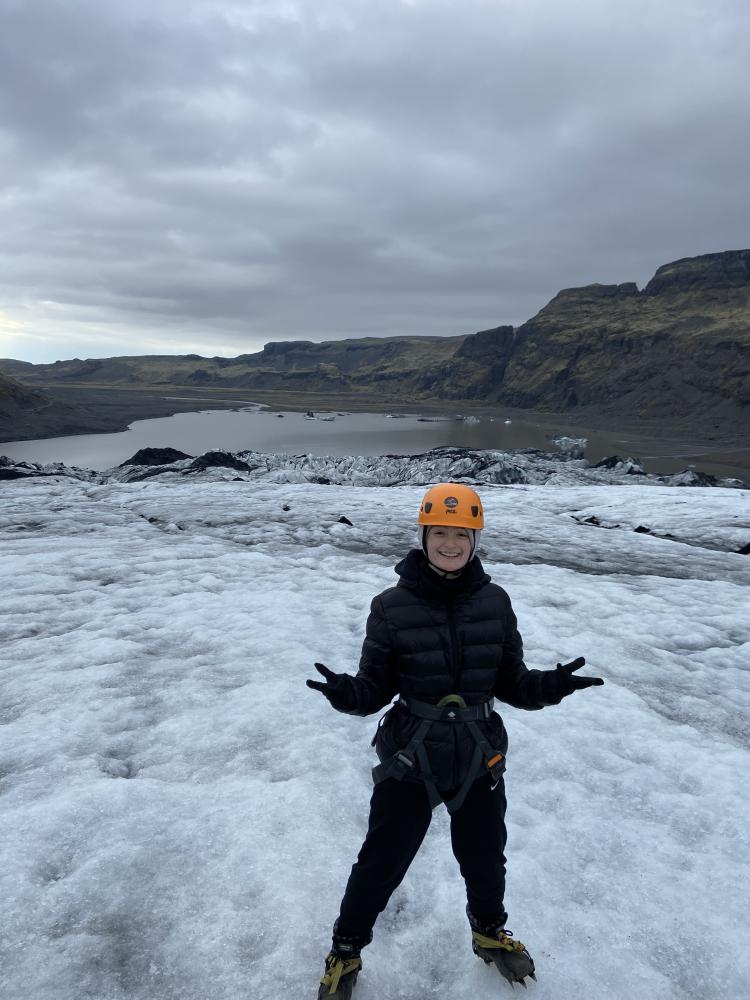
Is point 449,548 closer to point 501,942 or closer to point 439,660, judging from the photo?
point 439,660

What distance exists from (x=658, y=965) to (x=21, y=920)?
135 inches

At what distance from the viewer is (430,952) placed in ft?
10.2

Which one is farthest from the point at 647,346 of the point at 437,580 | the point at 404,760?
the point at 404,760

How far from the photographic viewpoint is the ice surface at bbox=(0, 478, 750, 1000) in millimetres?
2994

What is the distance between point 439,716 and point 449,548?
2.70 feet

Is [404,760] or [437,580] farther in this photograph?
[437,580]

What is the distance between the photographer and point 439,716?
2803 millimetres

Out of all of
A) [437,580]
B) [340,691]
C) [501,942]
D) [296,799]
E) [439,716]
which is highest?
[437,580]

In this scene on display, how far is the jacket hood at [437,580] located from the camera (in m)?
2.85

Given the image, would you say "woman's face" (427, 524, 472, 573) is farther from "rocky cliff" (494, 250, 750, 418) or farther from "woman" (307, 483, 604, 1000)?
"rocky cliff" (494, 250, 750, 418)

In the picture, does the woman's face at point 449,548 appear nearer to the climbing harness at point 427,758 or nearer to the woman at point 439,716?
the woman at point 439,716

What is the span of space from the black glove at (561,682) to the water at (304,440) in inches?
1884

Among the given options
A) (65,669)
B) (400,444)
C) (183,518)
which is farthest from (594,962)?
(400,444)

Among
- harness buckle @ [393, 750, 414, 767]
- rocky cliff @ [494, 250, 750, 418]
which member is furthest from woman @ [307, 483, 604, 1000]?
rocky cliff @ [494, 250, 750, 418]
